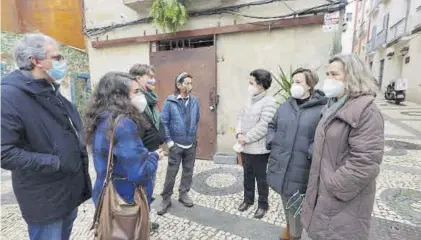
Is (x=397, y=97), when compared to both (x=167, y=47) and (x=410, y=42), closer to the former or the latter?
(x=410, y=42)

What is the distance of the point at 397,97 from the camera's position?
12211 mm

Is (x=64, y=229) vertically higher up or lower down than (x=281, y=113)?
lower down

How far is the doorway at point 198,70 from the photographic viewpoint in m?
4.83

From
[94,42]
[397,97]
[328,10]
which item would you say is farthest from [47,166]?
[397,97]

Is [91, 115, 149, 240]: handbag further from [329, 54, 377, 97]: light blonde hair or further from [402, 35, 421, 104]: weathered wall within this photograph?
[402, 35, 421, 104]: weathered wall

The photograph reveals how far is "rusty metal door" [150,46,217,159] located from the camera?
190 inches

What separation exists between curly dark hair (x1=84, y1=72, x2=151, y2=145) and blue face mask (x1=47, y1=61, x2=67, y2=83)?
247 mm

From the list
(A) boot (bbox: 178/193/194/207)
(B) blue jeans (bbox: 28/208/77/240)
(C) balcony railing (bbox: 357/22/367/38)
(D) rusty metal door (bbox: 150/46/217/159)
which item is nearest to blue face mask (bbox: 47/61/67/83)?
(B) blue jeans (bbox: 28/208/77/240)

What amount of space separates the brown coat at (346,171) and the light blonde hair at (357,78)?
0.06m

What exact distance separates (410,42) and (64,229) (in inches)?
666

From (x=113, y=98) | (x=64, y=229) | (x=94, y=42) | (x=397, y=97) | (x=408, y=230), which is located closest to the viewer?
(x=113, y=98)

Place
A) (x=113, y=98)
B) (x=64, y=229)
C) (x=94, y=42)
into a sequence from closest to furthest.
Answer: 1. (x=113, y=98)
2. (x=64, y=229)
3. (x=94, y=42)

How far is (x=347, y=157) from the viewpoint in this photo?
5.08 ft

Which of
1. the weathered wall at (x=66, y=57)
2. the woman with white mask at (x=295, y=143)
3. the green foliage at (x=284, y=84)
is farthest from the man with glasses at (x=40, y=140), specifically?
the weathered wall at (x=66, y=57)
